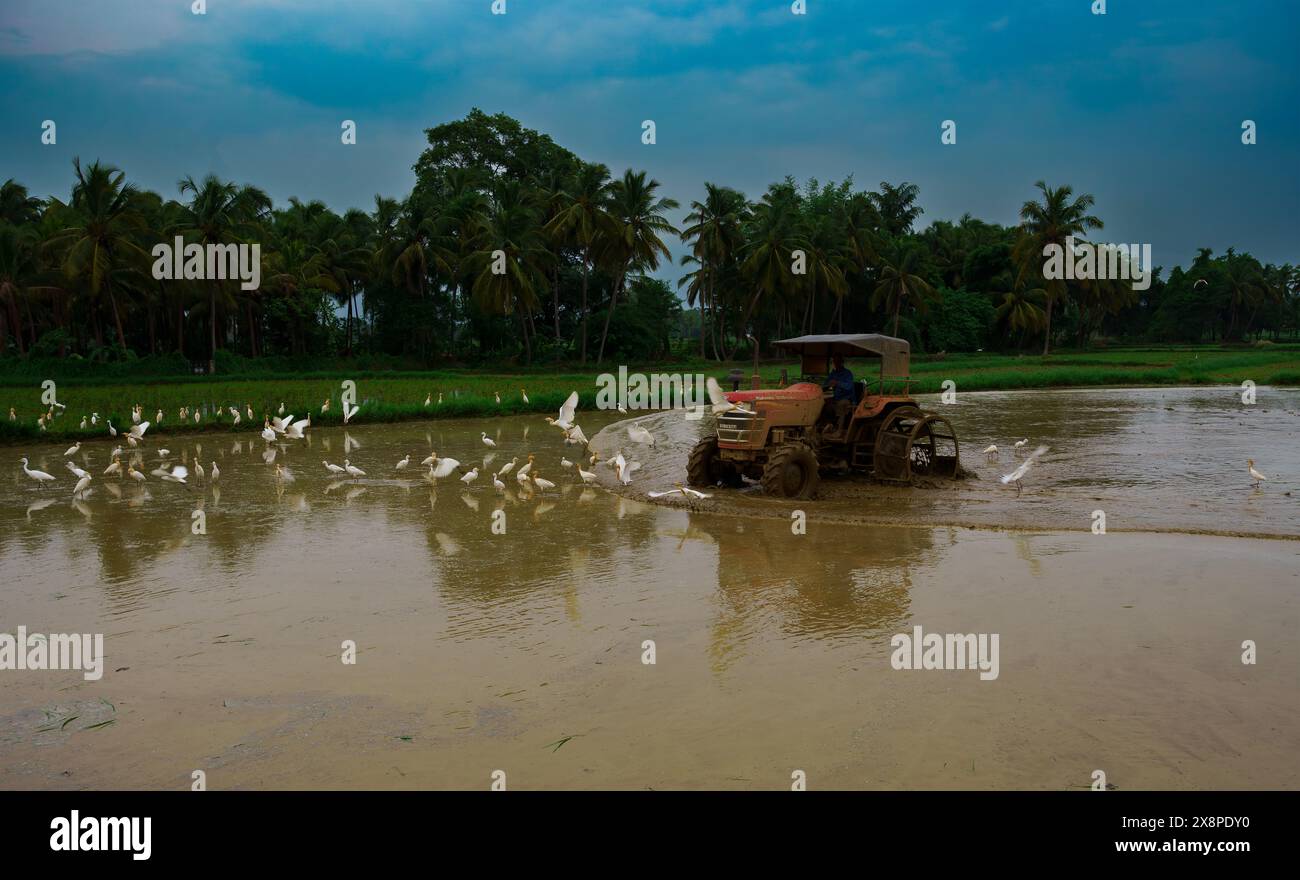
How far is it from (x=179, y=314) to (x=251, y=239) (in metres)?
4.44

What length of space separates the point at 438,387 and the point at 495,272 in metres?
6.75

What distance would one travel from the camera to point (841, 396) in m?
11.9

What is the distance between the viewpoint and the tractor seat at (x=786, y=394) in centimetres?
1126

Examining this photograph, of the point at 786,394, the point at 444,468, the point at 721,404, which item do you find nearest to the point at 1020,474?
the point at 786,394

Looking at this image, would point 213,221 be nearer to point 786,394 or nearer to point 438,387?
point 438,387

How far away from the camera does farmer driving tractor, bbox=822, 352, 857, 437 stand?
1187 centimetres

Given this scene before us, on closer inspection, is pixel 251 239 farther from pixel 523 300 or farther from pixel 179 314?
pixel 523 300

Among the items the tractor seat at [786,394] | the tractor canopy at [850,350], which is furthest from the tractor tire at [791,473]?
the tractor canopy at [850,350]

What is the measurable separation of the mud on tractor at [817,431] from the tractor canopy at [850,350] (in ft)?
0.04

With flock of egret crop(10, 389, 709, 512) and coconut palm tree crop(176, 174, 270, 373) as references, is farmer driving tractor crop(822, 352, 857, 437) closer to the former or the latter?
flock of egret crop(10, 389, 709, 512)

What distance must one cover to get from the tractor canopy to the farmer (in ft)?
0.89

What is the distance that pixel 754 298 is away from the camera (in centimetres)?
Result: 4688

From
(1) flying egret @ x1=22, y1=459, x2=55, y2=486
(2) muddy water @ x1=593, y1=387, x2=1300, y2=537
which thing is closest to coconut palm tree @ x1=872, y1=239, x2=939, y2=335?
(2) muddy water @ x1=593, y1=387, x2=1300, y2=537

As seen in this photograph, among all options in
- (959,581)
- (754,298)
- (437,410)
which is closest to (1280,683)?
(959,581)
